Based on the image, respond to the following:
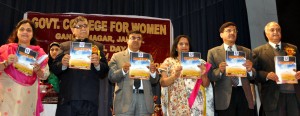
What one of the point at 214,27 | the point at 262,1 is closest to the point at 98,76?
the point at 214,27

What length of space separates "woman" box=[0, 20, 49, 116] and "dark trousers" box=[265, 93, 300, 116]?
7.97 feet

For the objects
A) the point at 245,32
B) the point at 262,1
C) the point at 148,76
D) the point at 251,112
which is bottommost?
the point at 251,112

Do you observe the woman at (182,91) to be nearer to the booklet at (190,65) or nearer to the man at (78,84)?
the booklet at (190,65)

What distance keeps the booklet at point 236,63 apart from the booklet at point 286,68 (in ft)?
1.25

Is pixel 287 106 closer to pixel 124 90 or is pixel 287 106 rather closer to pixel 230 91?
pixel 230 91

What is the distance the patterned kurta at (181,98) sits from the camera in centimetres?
374

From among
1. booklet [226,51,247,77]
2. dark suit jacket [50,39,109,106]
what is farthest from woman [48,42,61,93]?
booklet [226,51,247,77]

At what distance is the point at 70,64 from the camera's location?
3.24 meters

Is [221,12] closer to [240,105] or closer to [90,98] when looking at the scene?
[240,105]

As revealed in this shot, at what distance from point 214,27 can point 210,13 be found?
0.30 meters

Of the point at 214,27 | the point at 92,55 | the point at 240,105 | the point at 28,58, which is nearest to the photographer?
the point at 28,58

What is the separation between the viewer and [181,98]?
377cm

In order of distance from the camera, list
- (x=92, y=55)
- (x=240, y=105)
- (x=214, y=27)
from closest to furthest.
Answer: (x=92, y=55) < (x=240, y=105) < (x=214, y=27)

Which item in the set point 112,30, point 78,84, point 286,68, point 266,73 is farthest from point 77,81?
point 112,30
